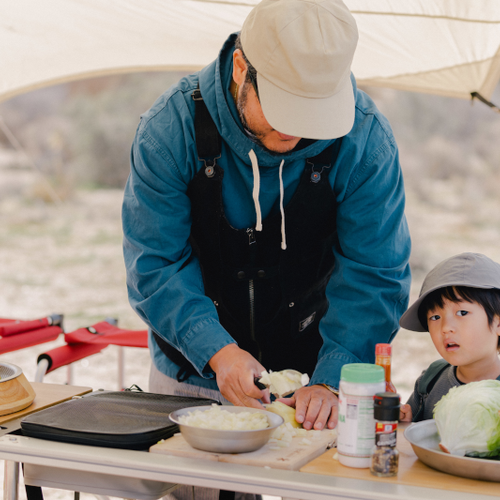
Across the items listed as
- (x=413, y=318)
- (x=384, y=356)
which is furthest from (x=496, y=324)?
(x=384, y=356)

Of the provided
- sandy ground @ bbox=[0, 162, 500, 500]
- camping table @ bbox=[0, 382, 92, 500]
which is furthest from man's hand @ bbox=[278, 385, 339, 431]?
sandy ground @ bbox=[0, 162, 500, 500]

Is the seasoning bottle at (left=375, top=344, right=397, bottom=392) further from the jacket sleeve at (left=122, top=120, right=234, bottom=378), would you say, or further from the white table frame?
the jacket sleeve at (left=122, top=120, right=234, bottom=378)

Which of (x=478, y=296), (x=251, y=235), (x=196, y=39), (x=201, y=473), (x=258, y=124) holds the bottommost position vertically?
(x=201, y=473)

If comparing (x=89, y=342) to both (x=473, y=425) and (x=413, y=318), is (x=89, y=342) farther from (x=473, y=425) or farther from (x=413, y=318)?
(x=473, y=425)

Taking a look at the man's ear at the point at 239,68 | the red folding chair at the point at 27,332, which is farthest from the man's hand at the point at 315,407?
the red folding chair at the point at 27,332

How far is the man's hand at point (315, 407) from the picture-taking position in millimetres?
1443

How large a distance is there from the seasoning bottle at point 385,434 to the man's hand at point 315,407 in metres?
0.29

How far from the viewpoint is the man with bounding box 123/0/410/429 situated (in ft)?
5.27

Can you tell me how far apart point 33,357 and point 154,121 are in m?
5.36

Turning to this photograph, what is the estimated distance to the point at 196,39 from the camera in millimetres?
2910

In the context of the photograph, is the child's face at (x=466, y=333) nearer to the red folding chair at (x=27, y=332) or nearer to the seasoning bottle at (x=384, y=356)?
the seasoning bottle at (x=384, y=356)

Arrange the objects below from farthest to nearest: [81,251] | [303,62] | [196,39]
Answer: [81,251], [196,39], [303,62]

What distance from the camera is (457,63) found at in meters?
2.74

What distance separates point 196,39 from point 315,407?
200 cm
